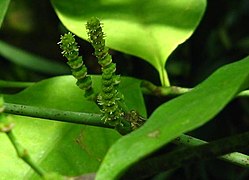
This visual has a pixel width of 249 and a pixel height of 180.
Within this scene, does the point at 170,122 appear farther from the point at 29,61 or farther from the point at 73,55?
the point at 29,61

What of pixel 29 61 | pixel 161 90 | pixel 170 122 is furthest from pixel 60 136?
pixel 29 61

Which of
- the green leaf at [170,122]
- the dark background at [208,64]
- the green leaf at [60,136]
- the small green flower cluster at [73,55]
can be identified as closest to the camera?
the green leaf at [170,122]

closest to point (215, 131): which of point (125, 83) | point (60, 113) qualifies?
point (125, 83)

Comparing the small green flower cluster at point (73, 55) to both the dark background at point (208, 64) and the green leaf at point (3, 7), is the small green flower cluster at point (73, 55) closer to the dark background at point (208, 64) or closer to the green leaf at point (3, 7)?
the green leaf at point (3, 7)

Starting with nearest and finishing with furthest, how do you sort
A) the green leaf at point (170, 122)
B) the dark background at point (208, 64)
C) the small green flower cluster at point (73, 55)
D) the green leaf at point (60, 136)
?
the green leaf at point (170, 122), the small green flower cluster at point (73, 55), the green leaf at point (60, 136), the dark background at point (208, 64)

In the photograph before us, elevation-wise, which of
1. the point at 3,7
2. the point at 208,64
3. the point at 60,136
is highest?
the point at 3,7

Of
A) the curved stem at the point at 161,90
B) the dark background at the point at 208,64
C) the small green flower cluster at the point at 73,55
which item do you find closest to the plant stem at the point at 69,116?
the small green flower cluster at the point at 73,55
